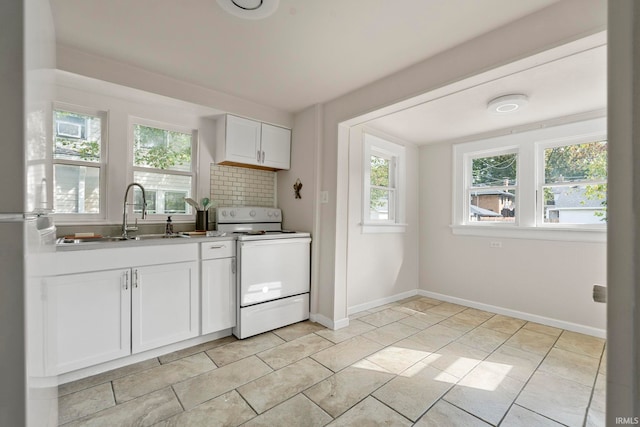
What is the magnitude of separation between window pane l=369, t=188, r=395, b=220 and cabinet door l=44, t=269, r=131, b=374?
277cm

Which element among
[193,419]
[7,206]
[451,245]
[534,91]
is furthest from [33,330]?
[451,245]

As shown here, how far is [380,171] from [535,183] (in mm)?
1798

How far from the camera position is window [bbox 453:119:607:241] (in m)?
3.01

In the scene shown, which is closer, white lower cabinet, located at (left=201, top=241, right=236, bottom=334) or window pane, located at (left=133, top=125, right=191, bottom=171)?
white lower cabinet, located at (left=201, top=241, right=236, bottom=334)

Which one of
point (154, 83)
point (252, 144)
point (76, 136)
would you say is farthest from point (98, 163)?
point (252, 144)

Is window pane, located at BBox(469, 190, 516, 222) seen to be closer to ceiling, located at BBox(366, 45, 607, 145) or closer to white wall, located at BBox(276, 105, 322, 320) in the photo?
ceiling, located at BBox(366, 45, 607, 145)

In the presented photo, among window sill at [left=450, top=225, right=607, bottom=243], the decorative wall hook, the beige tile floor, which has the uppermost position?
the decorative wall hook

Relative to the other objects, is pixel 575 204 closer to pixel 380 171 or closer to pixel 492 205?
pixel 492 205

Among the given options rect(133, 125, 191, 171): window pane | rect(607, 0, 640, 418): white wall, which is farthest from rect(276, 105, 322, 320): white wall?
rect(607, 0, 640, 418): white wall

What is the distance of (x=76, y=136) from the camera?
2.55 metres

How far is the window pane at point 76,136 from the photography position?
247cm

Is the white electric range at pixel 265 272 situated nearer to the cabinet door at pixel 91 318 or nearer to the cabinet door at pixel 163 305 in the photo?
the cabinet door at pixel 163 305

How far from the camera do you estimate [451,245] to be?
404cm

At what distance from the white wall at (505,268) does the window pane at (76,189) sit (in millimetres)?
4019
